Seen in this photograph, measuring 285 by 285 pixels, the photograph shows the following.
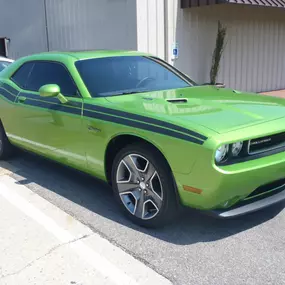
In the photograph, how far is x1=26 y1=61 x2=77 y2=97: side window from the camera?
430cm

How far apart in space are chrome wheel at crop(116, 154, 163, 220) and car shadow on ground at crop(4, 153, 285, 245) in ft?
0.57

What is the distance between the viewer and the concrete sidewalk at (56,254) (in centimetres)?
282

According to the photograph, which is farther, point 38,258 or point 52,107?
point 52,107

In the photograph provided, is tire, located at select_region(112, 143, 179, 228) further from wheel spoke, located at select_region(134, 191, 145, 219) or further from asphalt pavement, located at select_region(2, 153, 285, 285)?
asphalt pavement, located at select_region(2, 153, 285, 285)

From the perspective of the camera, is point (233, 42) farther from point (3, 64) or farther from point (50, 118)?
point (50, 118)

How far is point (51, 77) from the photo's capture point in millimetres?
4676

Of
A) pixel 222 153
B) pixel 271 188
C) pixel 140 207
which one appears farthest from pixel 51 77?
pixel 271 188

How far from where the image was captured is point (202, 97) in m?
3.96

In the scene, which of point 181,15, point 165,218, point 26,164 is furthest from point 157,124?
point 181,15

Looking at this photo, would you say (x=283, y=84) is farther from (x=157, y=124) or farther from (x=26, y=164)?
(x=157, y=124)

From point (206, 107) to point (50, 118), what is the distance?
71.9 inches

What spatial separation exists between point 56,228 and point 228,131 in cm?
177

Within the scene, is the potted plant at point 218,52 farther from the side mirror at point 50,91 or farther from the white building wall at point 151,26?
the side mirror at point 50,91

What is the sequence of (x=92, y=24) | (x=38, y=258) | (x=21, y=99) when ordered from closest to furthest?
(x=38, y=258), (x=21, y=99), (x=92, y=24)
